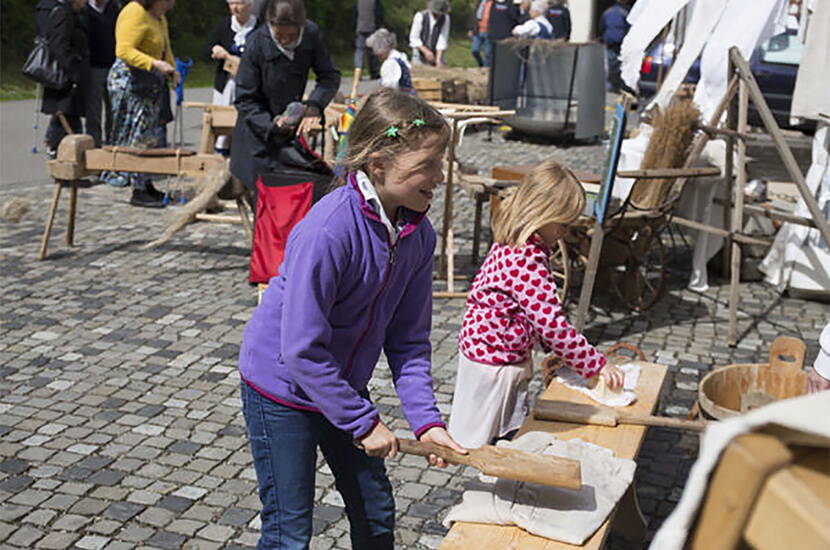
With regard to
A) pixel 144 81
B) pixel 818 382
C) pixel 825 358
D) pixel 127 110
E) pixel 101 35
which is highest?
pixel 101 35

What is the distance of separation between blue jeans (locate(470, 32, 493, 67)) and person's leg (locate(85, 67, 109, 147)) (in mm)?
8649

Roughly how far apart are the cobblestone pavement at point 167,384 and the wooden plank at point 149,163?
739 mm

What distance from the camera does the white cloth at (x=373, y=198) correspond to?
2.58 metres

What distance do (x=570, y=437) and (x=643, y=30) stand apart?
147 inches

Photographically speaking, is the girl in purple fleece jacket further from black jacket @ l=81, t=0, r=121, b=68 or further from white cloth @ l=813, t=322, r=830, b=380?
black jacket @ l=81, t=0, r=121, b=68

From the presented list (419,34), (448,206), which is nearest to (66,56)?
(448,206)

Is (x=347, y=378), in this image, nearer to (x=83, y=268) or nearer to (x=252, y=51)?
(x=252, y=51)

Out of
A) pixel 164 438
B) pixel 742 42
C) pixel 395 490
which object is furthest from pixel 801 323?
pixel 164 438

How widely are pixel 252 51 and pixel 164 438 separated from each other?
10.4 ft

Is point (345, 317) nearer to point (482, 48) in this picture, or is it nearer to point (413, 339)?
point (413, 339)

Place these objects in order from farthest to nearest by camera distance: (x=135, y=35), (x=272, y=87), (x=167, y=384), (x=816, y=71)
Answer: (x=135, y=35) → (x=272, y=87) → (x=816, y=71) → (x=167, y=384)

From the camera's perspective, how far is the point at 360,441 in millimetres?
2568

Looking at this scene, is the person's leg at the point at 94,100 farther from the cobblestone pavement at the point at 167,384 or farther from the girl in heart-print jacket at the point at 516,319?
the girl in heart-print jacket at the point at 516,319

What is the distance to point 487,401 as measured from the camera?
3768 millimetres
